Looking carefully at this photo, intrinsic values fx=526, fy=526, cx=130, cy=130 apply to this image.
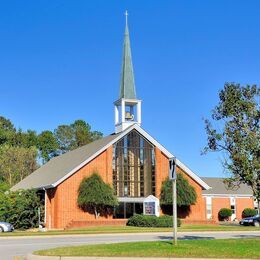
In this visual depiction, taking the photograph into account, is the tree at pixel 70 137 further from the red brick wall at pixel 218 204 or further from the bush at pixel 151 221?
the bush at pixel 151 221

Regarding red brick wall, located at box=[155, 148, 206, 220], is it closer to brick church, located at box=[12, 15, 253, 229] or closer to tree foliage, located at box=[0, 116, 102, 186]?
brick church, located at box=[12, 15, 253, 229]

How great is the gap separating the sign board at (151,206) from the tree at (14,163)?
1068 inches

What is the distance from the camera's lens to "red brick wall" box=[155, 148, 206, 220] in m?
44.2

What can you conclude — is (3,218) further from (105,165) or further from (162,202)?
(162,202)

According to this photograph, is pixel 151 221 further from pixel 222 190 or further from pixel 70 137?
pixel 70 137

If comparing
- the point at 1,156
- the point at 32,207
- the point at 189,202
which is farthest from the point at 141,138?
the point at 1,156

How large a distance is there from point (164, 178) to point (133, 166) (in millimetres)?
3078

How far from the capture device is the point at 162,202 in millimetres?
43312

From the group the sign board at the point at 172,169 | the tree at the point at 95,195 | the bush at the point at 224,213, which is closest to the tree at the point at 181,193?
the tree at the point at 95,195

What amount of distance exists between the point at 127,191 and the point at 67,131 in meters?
44.1

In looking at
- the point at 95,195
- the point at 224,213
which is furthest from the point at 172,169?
the point at 224,213

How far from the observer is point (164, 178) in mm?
44594

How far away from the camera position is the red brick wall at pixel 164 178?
44219 millimetres

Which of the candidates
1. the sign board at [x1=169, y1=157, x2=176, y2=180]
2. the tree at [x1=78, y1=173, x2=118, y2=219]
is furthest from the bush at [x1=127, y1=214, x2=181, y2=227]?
the sign board at [x1=169, y1=157, x2=176, y2=180]
